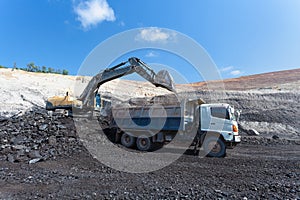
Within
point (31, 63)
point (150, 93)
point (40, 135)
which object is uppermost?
point (31, 63)

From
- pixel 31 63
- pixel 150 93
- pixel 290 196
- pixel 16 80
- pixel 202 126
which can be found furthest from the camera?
pixel 31 63

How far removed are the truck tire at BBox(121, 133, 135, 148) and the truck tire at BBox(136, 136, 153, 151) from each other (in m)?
0.30

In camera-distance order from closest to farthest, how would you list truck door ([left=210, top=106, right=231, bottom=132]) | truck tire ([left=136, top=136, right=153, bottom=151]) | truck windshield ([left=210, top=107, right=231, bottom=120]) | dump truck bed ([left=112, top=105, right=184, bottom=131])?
truck door ([left=210, top=106, right=231, bottom=132]) < truck windshield ([left=210, top=107, right=231, bottom=120]) < dump truck bed ([left=112, top=105, right=184, bottom=131]) < truck tire ([left=136, top=136, right=153, bottom=151])

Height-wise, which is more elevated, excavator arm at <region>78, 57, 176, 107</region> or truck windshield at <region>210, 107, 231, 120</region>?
excavator arm at <region>78, 57, 176, 107</region>

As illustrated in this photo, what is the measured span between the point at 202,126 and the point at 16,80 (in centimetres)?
2421

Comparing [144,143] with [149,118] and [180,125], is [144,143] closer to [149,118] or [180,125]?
[149,118]

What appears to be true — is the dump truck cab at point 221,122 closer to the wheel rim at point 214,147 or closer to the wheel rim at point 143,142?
the wheel rim at point 214,147

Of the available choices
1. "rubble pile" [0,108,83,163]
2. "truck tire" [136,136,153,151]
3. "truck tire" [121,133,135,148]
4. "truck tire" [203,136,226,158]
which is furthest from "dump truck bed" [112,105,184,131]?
"rubble pile" [0,108,83,163]

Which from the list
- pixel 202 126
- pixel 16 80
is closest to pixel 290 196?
pixel 202 126

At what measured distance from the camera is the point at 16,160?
6598mm

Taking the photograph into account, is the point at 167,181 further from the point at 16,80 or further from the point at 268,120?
the point at 16,80

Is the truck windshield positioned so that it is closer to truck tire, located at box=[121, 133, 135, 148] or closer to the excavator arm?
the excavator arm

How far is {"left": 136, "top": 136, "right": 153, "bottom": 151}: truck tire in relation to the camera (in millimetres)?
8344

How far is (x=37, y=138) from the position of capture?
8.71 m
